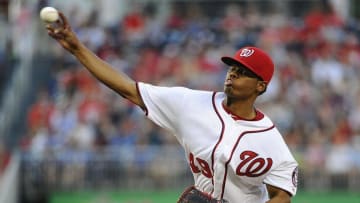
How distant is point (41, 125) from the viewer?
1462 cm

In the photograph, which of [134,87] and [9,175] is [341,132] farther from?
[134,87]

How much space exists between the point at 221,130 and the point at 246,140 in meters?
0.17

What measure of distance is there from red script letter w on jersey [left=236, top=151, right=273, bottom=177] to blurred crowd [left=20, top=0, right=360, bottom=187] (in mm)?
7173

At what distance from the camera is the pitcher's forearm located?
638 cm

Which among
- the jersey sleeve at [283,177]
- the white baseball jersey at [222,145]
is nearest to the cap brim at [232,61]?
the white baseball jersey at [222,145]

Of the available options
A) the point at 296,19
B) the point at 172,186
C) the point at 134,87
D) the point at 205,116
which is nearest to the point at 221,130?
the point at 205,116

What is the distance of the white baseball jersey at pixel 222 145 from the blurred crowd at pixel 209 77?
23.3 feet

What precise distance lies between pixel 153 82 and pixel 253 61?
8645mm

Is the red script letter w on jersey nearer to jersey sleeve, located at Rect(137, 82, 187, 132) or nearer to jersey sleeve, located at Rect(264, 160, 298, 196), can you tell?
jersey sleeve, located at Rect(264, 160, 298, 196)

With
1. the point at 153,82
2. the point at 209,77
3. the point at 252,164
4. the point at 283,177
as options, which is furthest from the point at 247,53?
the point at 209,77

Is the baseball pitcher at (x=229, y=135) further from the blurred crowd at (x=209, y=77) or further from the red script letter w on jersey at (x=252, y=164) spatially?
the blurred crowd at (x=209, y=77)

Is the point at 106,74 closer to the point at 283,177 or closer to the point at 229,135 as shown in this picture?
the point at 229,135

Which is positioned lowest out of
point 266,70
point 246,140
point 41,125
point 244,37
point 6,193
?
point 6,193

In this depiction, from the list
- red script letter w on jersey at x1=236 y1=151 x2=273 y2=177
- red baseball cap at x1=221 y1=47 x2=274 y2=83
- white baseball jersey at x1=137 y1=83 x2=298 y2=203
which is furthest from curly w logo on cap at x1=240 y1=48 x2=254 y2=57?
red script letter w on jersey at x1=236 y1=151 x2=273 y2=177
